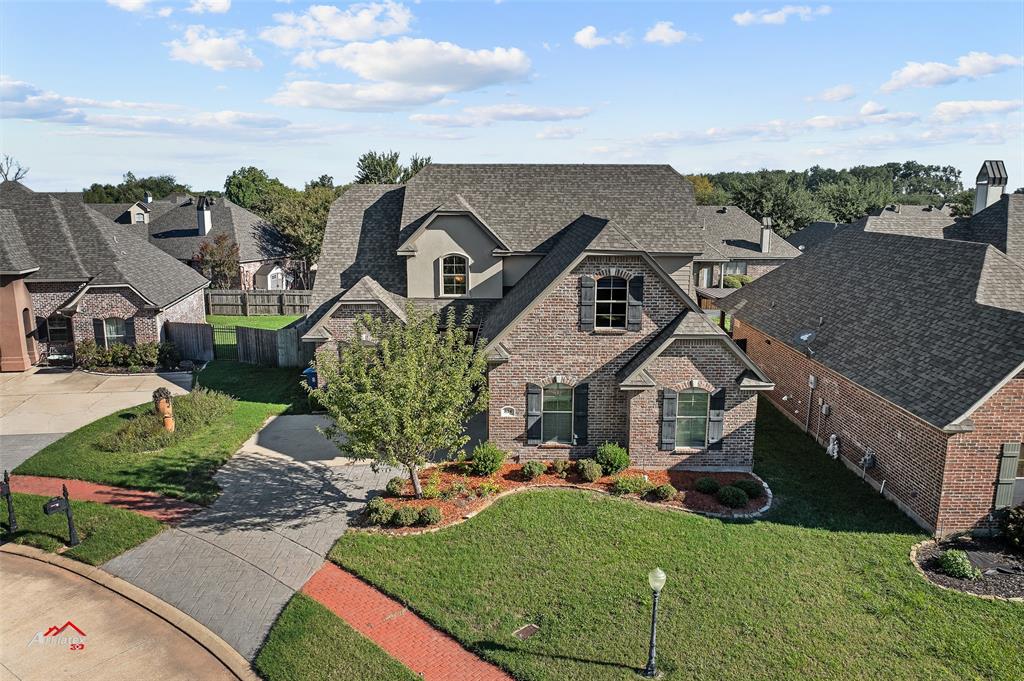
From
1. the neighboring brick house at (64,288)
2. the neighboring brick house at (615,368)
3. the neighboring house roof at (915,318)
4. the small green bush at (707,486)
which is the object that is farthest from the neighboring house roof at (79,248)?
the neighboring house roof at (915,318)

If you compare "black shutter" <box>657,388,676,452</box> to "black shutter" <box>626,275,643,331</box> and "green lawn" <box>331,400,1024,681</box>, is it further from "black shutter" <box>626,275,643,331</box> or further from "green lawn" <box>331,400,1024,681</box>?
"green lawn" <box>331,400,1024,681</box>

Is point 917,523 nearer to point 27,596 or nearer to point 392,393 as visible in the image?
point 392,393

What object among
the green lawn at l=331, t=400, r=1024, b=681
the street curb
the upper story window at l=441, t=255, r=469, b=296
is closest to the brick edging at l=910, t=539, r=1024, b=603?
the green lawn at l=331, t=400, r=1024, b=681

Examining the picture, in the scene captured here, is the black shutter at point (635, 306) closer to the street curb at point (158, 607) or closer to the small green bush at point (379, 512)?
the small green bush at point (379, 512)

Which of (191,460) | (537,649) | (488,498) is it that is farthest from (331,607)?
(191,460)

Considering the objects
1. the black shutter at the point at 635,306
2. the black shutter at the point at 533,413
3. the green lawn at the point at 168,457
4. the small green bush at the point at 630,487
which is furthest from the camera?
the black shutter at the point at 533,413

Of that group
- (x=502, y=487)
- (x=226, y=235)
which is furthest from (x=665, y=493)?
(x=226, y=235)
